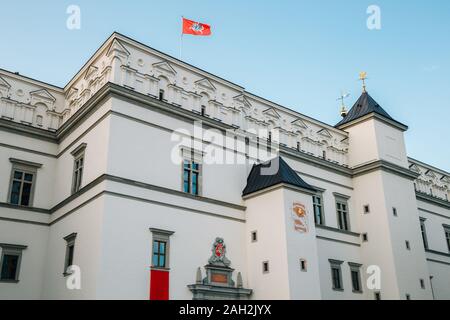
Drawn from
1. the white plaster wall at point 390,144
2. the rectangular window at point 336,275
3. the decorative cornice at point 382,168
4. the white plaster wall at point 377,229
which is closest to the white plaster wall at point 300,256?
the rectangular window at point 336,275

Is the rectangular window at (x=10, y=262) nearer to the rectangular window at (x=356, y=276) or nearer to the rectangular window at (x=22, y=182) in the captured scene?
the rectangular window at (x=22, y=182)

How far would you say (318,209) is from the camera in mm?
29656

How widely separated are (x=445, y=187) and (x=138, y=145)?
2883cm

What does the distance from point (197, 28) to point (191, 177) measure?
8.32 meters

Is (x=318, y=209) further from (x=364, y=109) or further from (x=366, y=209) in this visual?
(x=364, y=109)

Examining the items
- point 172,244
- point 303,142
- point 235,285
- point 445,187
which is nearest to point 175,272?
point 172,244

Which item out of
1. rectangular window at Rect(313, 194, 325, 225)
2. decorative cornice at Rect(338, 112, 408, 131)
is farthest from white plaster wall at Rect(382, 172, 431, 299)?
rectangular window at Rect(313, 194, 325, 225)

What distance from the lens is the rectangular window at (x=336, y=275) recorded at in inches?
1108

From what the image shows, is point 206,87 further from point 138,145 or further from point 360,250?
point 360,250

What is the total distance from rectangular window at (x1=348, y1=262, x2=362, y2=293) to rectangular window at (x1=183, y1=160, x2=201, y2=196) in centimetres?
1134

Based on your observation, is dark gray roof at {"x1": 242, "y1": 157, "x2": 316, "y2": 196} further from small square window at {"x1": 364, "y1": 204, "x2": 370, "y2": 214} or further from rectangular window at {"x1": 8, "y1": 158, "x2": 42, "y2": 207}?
rectangular window at {"x1": 8, "y1": 158, "x2": 42, "y2": 207}

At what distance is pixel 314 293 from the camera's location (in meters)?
23.5

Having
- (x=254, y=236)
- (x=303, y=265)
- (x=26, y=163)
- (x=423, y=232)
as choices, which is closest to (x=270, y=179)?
(x=254, y=236)

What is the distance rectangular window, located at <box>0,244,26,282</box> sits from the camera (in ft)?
73.2
